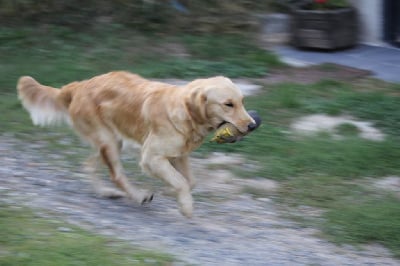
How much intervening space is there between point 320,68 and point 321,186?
13.2ft

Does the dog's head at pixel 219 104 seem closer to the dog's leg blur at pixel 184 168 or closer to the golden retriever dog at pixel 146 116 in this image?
the golden retriever dog at pixel 146 116

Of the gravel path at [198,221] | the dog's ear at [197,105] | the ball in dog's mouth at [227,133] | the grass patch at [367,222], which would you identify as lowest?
the grass patch at [367,222]

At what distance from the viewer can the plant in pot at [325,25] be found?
11.8 metres

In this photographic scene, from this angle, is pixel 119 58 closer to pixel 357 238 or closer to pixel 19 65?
pixel 19 65

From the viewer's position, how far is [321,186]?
743 centimetres

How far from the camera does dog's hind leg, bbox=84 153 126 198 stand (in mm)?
6926

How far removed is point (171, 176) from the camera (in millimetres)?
6293

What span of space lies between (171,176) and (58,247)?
1.37m

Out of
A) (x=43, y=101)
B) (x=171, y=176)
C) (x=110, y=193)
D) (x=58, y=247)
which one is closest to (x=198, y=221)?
(x=171, y=176)

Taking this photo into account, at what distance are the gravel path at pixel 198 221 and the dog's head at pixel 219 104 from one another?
35.1 inches

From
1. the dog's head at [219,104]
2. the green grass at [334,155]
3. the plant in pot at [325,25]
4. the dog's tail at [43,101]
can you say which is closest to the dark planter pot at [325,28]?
the plant in pot at [325,25]

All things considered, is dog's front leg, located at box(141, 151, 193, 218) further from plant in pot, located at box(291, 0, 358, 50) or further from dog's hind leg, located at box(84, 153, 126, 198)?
plant in pot, located at box(291, 0, 358, 50)

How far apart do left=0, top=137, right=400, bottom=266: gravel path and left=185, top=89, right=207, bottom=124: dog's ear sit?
87 centimetres

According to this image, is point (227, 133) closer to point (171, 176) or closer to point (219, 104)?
point (219, 104)
